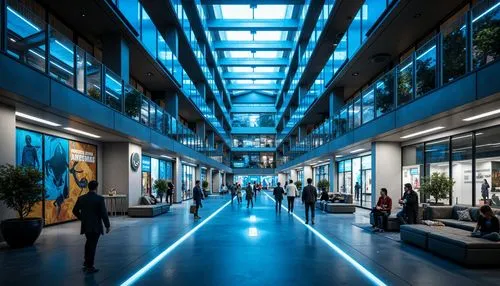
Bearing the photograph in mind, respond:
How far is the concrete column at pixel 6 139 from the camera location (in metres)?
10.6

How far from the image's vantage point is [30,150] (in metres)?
13.9

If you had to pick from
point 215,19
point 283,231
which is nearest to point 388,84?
point 283,231

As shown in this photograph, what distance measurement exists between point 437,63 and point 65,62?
10.3 meters

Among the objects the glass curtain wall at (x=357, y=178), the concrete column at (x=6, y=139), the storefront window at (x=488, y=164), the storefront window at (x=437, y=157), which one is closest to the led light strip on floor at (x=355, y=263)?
the storefront window at (x=488, y=164)

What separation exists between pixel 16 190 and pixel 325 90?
20.5m

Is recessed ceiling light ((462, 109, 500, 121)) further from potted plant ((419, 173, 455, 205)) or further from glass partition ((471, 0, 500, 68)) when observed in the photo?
potted plant ((419, 173, 455, 205))

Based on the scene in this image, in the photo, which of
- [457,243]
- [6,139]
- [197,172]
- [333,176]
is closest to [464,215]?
[457,243]

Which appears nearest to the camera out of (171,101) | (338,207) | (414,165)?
(414,165)

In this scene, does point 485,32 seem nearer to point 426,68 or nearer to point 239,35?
point 426,68

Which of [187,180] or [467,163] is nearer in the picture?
[467,163]

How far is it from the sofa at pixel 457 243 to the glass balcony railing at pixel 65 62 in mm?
10087

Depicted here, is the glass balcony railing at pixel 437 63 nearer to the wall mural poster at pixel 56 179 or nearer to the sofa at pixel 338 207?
the sofa at pixel 338 207

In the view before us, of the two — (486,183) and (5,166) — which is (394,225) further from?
(5,166)

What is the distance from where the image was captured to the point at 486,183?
42.5 feet
